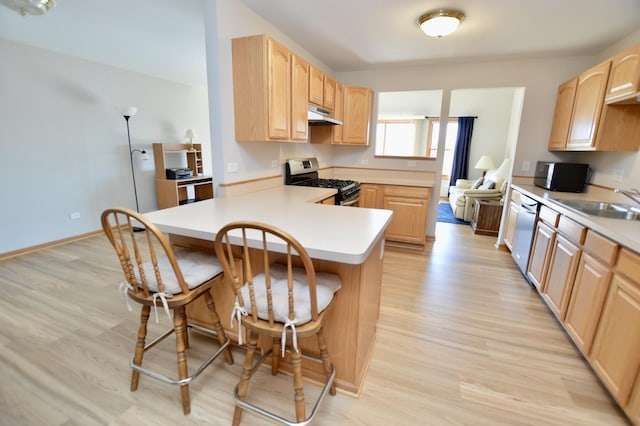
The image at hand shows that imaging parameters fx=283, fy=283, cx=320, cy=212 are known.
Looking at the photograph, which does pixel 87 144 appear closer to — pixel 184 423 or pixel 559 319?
pixel 184 423

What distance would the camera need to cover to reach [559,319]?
206 centimetres

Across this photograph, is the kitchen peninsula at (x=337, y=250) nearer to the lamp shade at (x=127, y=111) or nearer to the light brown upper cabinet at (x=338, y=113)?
A: the light brown upper cabinet at (x=338, y=113)

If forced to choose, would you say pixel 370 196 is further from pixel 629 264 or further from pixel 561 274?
pixel 629 264

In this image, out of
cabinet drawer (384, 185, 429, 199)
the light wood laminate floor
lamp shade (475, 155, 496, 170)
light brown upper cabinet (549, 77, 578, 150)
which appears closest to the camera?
the light wood laminate floor

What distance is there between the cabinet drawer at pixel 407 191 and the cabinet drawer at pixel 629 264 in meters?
2.19

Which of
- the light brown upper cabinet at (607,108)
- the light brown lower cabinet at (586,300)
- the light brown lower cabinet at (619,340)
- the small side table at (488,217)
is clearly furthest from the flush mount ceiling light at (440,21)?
the small side table at (488,217)

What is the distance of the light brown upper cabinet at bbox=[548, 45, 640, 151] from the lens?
7.17 ft

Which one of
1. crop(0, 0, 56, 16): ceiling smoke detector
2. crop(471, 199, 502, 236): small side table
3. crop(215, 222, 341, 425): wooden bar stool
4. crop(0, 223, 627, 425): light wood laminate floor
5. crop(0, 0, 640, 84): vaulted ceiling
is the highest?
crop(0, 0, 640, 84): vaulted ceiling

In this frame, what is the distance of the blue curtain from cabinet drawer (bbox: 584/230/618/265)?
19.3 ft

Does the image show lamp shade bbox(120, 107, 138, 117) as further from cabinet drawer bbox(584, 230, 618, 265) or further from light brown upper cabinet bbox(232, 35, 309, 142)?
cabinet drawer bbox(584, 230, 618, 265)

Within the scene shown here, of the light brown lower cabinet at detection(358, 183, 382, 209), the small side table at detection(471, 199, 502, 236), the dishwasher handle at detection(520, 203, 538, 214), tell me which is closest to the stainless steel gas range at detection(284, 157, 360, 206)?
the light brown lower cabinet at detection(358, 183, 382, 209)

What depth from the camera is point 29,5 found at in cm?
183

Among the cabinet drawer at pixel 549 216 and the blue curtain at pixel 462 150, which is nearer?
the cabinet drawer at pixel 549 216

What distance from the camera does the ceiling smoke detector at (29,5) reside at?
178 centimetres
